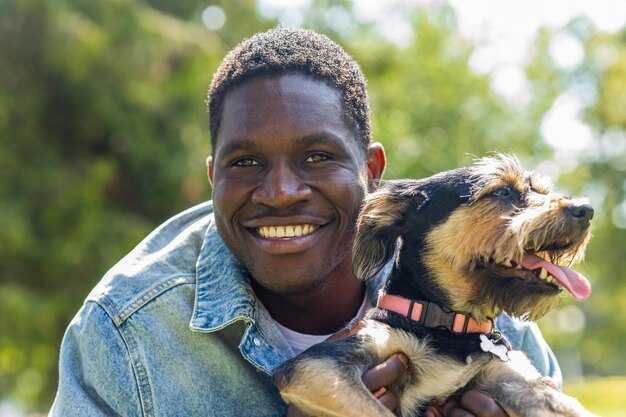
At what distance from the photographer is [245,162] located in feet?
13.5

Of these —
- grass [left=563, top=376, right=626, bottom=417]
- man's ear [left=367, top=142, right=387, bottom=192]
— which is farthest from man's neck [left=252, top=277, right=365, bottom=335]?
grass [left=563, top=376, right=626, bottom=417]

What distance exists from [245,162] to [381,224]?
796mm

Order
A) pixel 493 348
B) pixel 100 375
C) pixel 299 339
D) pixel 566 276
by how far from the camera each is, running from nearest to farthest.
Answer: pixel 566 276, pixel 493 348, pixel 100 375, pixel 299 339

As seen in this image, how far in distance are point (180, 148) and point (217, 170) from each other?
41.5 feet

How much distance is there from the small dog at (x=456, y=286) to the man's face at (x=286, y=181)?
0.87 ft

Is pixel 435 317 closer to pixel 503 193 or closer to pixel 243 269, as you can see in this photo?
pixel 503 193

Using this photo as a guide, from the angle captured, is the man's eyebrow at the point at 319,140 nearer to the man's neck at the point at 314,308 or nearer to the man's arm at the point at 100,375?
the man's neck at the point at 314,308

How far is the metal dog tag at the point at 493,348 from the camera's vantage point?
3729 mm

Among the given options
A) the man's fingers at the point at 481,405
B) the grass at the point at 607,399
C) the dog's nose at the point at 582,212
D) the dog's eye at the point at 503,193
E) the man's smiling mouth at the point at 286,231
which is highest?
the dog's eye at the point at 503,193

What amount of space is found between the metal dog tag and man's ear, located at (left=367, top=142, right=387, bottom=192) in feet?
3.84

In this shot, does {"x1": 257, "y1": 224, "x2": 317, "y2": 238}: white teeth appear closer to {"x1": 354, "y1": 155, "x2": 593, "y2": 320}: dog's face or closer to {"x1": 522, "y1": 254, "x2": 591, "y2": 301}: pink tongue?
{"x1": 354, "y1": 155, "x2": 593, "y2": 320}: dog's face

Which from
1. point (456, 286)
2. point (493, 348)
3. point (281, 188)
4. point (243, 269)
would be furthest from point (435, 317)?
point (243, 269)

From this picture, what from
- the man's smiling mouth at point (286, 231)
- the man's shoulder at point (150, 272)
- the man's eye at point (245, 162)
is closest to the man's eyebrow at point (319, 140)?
the man's eye at point (245, 162)

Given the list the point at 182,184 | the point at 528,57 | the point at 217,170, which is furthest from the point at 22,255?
the point at 528,57
